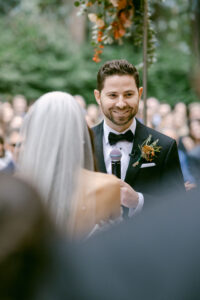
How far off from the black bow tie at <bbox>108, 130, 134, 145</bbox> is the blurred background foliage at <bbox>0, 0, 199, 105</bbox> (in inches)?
486

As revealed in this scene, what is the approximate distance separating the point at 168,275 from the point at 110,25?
296cm

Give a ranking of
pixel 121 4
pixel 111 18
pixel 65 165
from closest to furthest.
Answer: pixel 65 165 < pixel 121 4 < pixel 111 18

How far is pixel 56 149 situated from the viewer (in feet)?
5.50

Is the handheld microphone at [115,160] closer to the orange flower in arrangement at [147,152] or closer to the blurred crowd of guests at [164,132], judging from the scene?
the orange flower in arrangement at [147,152]

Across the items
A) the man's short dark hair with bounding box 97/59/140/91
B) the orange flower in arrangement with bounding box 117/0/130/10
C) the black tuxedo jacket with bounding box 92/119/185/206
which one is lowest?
the black tuxedo jacket with bounding box 92/119/185/206

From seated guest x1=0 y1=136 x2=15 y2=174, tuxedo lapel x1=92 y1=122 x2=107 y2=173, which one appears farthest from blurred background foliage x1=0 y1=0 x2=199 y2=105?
tuxedo lapel x1=92 y1=122 x2=107 y2=173

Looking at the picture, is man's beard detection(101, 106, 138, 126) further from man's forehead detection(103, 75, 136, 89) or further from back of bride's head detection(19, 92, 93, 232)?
back of bride's head detection(19, 92, 93, 232)

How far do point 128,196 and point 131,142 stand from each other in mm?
684

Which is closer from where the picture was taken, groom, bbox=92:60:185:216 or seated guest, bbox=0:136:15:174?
groom, bbox=92:60:185:216

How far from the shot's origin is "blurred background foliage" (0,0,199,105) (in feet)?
51.5

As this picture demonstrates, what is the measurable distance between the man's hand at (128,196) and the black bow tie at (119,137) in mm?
585

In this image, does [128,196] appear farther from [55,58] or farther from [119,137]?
[55,58]

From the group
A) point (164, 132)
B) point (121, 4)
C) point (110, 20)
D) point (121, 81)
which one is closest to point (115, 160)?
point (121, 81)

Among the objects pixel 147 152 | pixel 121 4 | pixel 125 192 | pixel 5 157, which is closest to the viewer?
pixel 125 192
